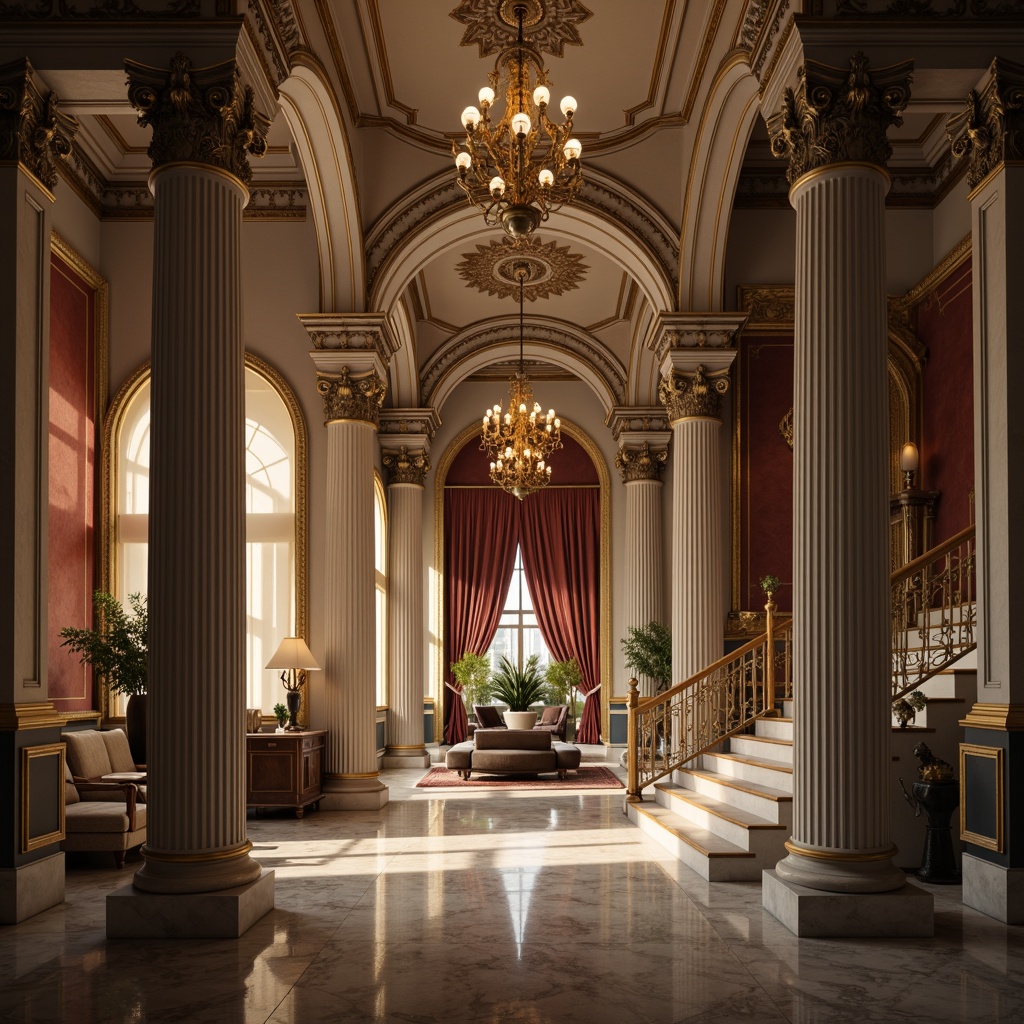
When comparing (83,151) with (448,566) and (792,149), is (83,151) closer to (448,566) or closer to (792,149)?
(792,149)

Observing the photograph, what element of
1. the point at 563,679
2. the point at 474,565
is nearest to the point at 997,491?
the point at 563,679

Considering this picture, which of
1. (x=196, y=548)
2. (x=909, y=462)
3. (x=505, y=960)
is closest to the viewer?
(x=505, y=960)

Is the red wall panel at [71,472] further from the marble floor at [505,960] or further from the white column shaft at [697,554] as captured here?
the white column shaft at [697,554]

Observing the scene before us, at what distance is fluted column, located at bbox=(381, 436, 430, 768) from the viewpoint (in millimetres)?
15992

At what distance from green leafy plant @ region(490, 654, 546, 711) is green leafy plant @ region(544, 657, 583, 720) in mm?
193

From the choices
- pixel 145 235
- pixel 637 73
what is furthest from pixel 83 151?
pixel 637 73

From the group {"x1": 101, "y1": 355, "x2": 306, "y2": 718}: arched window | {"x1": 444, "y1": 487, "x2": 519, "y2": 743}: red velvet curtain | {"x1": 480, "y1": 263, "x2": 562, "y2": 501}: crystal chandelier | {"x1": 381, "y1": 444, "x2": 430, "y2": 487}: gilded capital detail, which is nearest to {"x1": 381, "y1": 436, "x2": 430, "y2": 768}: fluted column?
{"x1": 381, "y1": 444, "x2": 430, "y2": 487}: gilded capital detail

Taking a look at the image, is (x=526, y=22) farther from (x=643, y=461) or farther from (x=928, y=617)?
(x=643, y=461)

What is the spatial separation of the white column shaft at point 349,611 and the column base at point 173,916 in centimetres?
562

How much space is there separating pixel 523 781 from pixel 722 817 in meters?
6.77

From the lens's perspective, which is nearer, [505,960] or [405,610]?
[505,960]

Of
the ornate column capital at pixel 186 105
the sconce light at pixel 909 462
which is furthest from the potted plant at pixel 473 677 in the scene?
the ornate column capital at pixel 186 105

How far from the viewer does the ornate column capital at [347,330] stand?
11.4 metres

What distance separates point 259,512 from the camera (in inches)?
484
